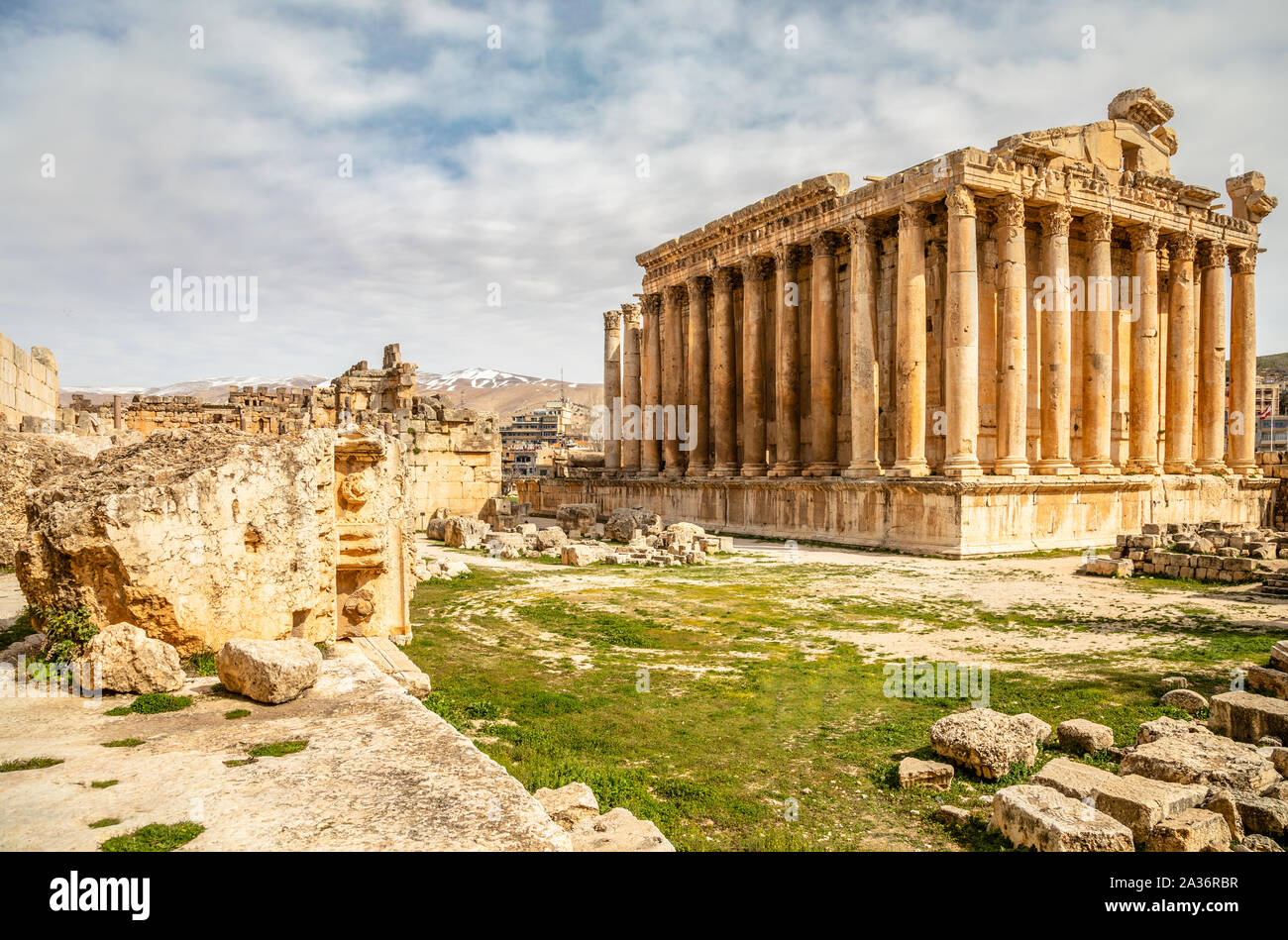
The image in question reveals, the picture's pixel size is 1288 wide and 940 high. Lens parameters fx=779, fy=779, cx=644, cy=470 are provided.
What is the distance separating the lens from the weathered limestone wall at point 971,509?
20.1 meters

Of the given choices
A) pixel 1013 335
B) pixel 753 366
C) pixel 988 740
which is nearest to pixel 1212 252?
pixel 1013 335

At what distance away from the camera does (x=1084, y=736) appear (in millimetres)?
6332

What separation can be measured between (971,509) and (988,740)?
14986 millimetres

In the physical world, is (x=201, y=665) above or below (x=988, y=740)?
above

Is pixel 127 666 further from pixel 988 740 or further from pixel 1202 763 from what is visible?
pixel 1202 763

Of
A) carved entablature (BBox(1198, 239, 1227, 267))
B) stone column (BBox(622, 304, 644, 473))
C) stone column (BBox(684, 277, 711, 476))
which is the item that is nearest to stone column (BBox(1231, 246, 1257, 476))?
carved entablature (BBox(1198, 239, 1227, 267))

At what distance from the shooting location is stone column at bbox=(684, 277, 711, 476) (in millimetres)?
33375

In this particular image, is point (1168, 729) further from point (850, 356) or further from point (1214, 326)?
point (1214, 326)

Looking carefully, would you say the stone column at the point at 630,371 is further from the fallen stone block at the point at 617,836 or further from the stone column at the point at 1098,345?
the fallen stone block at the point at 617,836

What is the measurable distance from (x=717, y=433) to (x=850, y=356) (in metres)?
6.86

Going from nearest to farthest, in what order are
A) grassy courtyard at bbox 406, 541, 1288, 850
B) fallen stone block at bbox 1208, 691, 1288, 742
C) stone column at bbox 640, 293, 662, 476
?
grassy courtyard at bbox 406, 541, 1288, 850 → fallen stone block at bbox 1208, 691, 1288, 742 → stone column at bbox 640, 293, 662, 476

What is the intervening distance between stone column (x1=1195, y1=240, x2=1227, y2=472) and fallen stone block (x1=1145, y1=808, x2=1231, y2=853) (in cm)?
2793

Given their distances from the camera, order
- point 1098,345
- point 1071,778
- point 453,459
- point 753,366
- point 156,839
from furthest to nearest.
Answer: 1. point 453,459
2. point 753,366
3. point 1098,345
4. point 1071,778
5. point 156,839

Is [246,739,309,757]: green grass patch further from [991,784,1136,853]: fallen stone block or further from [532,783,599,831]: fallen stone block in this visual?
[991,784,1136,853]: fallen stone block
